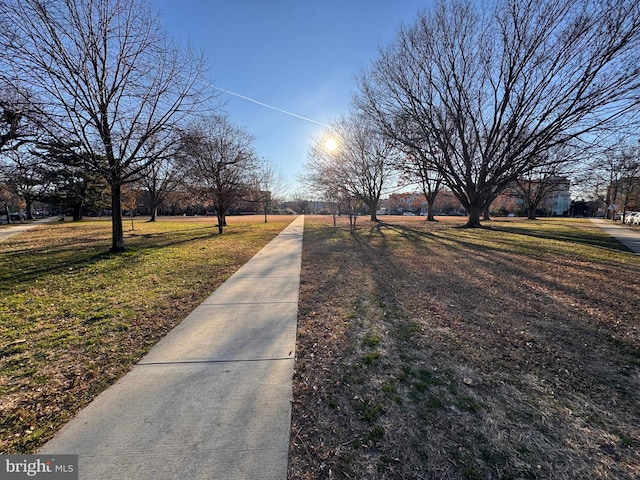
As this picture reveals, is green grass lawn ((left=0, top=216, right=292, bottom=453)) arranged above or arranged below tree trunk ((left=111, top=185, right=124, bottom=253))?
below

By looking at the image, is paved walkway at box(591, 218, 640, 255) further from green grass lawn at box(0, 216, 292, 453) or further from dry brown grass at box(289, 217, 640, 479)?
green grass lawn at box(0, 216, 292, 453)

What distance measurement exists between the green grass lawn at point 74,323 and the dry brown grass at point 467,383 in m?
1.96

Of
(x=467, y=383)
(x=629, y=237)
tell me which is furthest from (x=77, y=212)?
(x=629, y=237)

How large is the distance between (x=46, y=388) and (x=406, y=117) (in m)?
19.7

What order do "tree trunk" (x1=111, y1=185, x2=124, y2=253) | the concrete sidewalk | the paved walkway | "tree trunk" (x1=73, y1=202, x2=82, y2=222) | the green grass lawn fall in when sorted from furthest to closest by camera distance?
"tree trunk" (x1=73, y1=202, x2=82, y2=222) < the paved walkway < "tree trunk" (x1=111, y1=185, x2=124, y2=253) < the green grass lawn < the concrete sidewalk

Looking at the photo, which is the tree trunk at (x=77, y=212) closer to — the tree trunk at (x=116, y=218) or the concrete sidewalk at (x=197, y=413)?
the tree trunk at (x=116, y=218)

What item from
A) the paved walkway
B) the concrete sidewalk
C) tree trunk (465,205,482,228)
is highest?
tree trunk (465,205,482,228)

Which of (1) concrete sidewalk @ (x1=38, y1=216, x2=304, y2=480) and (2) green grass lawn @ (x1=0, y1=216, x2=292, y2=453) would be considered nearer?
(1) concrete sidewalk @ (x1=38, y1=216, x2=304, y2=480)

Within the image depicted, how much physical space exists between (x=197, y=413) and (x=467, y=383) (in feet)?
7.95

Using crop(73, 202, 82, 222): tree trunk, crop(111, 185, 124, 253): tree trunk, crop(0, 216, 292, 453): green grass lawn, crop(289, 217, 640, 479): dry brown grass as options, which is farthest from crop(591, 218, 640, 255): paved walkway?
crop(73, 202, 82, 222): tree trunk

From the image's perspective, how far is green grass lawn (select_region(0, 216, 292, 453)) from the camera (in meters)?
2.29

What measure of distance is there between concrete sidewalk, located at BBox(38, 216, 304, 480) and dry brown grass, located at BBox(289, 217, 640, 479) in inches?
8.9

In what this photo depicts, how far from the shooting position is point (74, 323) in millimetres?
3900

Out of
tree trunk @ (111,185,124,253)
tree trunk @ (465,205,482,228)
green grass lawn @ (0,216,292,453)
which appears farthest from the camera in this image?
tree trunk @ (465,205,482,228)
